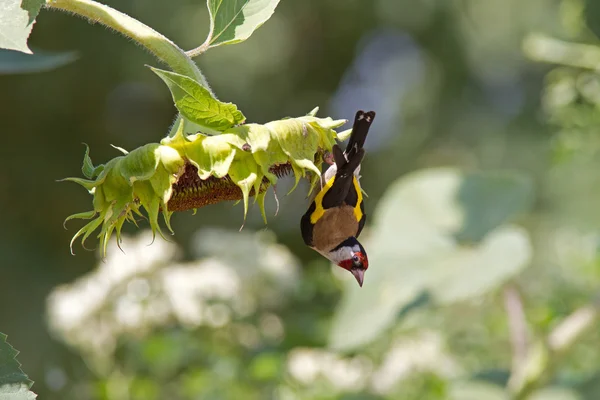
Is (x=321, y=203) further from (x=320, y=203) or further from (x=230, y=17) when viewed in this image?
(x=230, y=17)

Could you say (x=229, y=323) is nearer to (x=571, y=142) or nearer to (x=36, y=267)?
(x=571, y=142)

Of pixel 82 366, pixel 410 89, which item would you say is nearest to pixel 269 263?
pixel 82 366

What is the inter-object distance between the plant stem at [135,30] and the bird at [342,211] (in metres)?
0.10

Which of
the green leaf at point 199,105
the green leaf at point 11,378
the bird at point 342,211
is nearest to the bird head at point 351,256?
the bird at point 342,211

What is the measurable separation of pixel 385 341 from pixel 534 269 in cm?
163

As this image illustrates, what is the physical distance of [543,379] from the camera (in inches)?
47.9

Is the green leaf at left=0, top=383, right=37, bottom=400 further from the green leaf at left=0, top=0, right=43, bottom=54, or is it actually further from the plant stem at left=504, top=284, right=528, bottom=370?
the plant stem at left=504, top=284, right=528, bottom=370

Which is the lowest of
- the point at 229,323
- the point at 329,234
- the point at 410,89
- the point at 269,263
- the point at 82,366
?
the point at 82,366

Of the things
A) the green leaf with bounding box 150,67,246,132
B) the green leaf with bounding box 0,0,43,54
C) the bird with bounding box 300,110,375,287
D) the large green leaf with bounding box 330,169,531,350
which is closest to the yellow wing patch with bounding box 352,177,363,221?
the bird with bounding box 300,110,375,287

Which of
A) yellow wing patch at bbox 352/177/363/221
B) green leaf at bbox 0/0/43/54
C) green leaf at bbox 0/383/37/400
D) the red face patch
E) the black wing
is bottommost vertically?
green leaf at bbox 0/383/37/400

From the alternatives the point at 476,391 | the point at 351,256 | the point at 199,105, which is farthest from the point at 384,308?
the point at 199,105

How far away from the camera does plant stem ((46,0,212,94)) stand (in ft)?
1.67

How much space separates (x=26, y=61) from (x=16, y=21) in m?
0.30

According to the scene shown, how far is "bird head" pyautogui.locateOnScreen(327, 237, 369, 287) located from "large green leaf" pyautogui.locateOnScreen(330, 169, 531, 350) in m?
0.70
